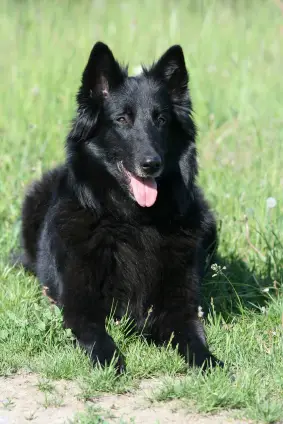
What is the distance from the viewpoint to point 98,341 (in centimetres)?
362

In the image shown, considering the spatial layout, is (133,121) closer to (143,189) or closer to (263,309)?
(143,189)

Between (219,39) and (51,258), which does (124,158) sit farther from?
(219,39)

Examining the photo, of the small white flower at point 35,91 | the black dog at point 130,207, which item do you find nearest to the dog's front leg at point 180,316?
the black dog at point 130,207

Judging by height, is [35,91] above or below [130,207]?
above

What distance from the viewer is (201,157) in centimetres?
696

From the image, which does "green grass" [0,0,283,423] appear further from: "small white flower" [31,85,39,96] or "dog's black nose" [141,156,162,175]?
"dog's black nose" [141,156,162,175]

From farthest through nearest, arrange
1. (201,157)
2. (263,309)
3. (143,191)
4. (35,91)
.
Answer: (35,91), (201,157), (263,309), (143,191)

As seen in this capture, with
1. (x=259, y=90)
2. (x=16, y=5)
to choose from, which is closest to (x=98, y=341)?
(x=259, y=90)

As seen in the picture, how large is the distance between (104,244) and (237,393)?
1.38 meters

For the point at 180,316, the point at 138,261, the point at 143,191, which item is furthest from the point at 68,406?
the point at 143,191

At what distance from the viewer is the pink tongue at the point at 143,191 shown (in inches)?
155

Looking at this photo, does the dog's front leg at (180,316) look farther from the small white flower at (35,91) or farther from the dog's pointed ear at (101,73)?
the small white flower at (35,91)

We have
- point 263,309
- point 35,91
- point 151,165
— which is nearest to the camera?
point 151,165

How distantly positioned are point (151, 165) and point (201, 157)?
3.29 metres
